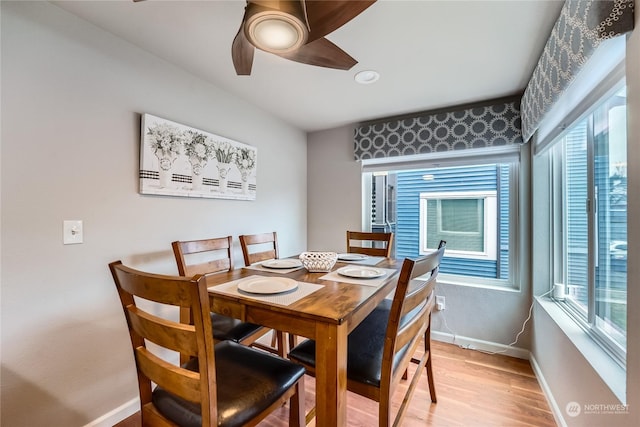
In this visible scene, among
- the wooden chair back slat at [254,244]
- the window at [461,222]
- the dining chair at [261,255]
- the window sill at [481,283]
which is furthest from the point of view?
the window at [461,222]

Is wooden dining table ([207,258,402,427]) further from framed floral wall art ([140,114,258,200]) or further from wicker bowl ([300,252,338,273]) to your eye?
framed floral wall art ([140,114,258,200])

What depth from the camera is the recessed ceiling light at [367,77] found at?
195 cm

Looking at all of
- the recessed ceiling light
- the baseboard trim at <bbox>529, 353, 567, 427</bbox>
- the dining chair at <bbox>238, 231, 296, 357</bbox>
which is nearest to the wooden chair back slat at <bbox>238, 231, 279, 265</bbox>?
the dining chair at <bbox>238, 231, 296, 357</bbox>

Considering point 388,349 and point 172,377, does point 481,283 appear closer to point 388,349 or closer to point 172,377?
point 388,349

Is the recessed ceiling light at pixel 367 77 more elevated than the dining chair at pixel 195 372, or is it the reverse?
the recessed ceiling light at pixel 367 77

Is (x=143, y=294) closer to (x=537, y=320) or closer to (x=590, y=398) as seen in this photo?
(x=590, y=398)

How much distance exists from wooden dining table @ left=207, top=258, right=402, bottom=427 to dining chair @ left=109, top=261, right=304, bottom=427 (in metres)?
0.19

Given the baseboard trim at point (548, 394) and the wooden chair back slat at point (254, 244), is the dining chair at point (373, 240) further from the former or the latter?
the baseboard trim at point (548, 394)

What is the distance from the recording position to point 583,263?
1577mm

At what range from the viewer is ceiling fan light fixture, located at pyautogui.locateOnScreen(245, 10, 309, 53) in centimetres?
104

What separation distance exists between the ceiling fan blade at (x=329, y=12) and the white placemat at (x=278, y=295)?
1135 millimetres

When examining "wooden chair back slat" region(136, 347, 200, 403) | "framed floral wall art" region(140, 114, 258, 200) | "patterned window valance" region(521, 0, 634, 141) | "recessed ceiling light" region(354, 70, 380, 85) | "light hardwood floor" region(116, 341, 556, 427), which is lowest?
"light hardwood floor" region(116, 341, 556, 427)

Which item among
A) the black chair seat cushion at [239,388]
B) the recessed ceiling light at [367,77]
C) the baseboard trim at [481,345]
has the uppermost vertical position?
the recessed ceiling light at [367,77]

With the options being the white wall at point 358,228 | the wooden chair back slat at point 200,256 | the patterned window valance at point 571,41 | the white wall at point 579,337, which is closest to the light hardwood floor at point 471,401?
the white wall at point 579,337
